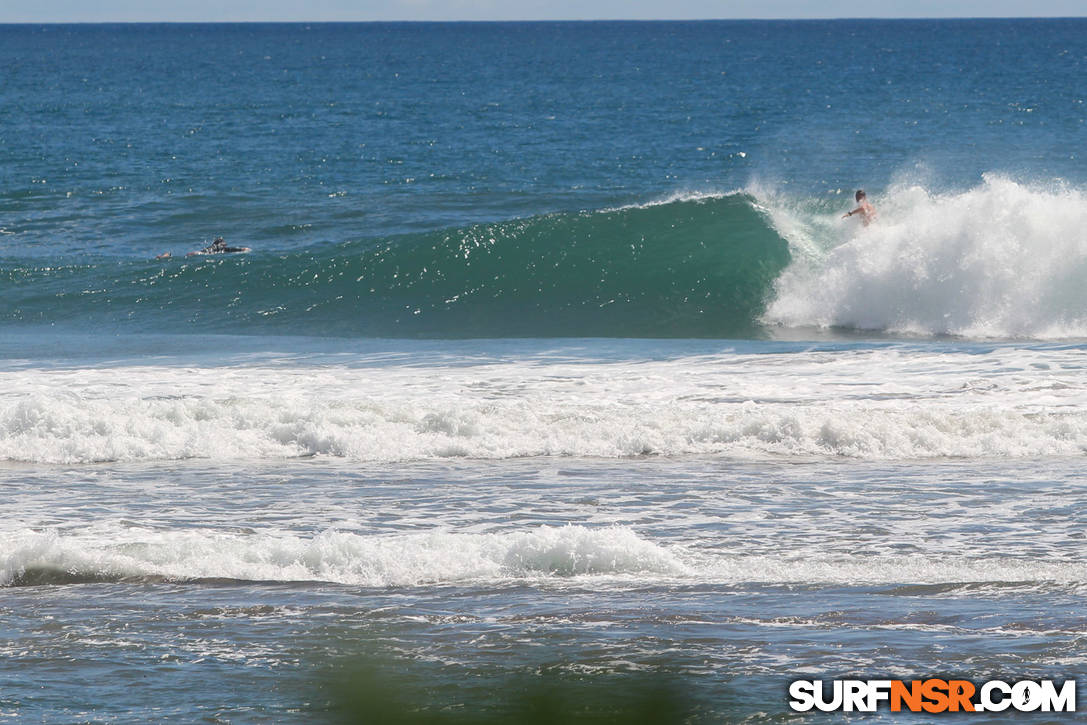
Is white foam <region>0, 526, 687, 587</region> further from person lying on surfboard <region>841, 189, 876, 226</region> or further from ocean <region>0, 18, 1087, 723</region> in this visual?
person lying on surfboard <region>841, 189, 876, 226</region>

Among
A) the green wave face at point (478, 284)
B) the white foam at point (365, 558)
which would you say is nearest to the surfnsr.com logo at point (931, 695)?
the white foam at point (365, 558)

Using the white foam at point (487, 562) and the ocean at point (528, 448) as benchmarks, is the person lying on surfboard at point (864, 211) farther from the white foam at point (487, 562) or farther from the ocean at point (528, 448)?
the white foam at point (487, 562)

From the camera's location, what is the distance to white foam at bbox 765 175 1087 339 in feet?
58.2

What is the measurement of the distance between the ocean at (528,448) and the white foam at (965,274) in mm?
53

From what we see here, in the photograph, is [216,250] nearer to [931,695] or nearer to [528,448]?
[528,448]

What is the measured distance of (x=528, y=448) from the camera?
11023mm

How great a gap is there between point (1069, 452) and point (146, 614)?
7147 millimetres

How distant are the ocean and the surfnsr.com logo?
4.5 inches

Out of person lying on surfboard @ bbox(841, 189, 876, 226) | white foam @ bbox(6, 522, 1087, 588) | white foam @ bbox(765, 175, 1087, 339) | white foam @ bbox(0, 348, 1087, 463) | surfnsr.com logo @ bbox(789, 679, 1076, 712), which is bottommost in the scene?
surfnsr.com logo @ bbox(789, 679, 1076, 712)

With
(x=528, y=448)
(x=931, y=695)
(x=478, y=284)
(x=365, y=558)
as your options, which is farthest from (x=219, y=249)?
(x=931, y=695)

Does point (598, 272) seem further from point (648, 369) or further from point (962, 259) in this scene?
point (648, 369)

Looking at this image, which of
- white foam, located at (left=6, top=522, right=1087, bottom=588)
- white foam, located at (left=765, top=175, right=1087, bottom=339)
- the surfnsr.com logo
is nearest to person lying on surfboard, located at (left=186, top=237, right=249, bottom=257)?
white foam, located at (left=765, top=175, right=1087, bottom=339)

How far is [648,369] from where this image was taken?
1420 centimetres

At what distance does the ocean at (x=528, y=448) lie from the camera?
5.84 m
